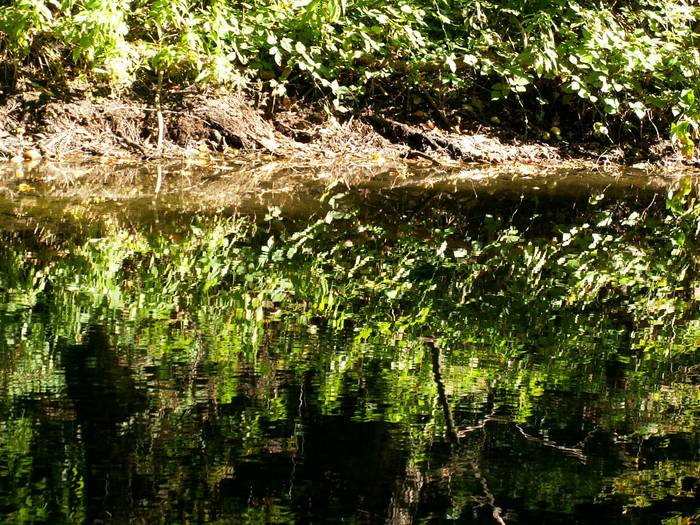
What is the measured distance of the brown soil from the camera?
7.91 meters

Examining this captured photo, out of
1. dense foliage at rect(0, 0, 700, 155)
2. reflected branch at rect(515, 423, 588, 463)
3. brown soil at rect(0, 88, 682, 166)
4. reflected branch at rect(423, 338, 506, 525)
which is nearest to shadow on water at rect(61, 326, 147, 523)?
reflected branch at rect(423, 338, 506, 525)

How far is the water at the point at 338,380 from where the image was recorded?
1758mm

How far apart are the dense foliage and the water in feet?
13.2

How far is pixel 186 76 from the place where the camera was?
8.82m

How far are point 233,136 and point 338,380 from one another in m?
6.37

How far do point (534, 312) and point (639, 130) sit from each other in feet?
24.1

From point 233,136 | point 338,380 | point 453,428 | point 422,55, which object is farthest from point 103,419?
point 422,55

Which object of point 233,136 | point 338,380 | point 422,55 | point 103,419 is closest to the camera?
point 103,419

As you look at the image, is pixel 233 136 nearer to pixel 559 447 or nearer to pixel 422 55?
pixel 422 55

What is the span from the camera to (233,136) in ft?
28.0

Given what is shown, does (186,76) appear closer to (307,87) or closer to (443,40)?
(307,87)

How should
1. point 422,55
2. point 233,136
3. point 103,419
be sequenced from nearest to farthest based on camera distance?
point 103,419 → point 233,136 → point 422,55

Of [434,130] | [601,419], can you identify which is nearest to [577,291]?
[601,419]

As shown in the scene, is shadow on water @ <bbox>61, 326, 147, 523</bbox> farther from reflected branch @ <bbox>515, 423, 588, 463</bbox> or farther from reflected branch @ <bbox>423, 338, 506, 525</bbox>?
reflected branch @ <bbox>515, 423, 588, 463</bbox>
